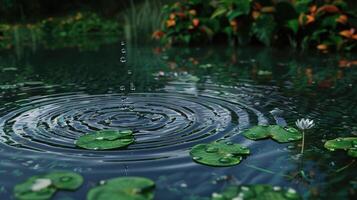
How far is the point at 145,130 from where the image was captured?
2.45 meters

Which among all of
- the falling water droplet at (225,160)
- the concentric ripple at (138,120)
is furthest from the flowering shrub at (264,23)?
the falling water droplet at (225,160)

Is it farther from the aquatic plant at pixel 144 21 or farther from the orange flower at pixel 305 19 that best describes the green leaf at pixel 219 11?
the aquatic plant at pixel 144 21

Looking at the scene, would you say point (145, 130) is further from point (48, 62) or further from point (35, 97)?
point (48, 62)

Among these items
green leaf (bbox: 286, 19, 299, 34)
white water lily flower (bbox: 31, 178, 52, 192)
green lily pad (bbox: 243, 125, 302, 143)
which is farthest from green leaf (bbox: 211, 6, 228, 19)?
white water lily flower (bbox: 31, 178, 52, 192)

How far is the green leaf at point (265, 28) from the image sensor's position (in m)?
6.28

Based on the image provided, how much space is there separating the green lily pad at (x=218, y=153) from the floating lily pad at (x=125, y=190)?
1.24ft

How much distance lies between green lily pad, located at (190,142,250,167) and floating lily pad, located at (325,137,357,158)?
0.47 metres

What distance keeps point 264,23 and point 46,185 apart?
207 inches

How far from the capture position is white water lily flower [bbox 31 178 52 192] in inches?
64.3

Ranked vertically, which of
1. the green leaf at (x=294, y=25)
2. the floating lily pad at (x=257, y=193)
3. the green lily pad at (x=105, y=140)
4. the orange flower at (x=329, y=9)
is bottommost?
the floating lily pad at (x=257, y=193)

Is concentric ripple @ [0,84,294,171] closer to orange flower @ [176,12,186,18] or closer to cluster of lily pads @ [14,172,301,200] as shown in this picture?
cluster of lily pads @ [14,172,301,200]

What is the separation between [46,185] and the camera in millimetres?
1661

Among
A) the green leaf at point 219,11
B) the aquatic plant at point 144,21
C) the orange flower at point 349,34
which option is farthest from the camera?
the aquatic plant at point 144,21

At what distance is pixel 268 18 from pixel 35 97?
4.05 meters
